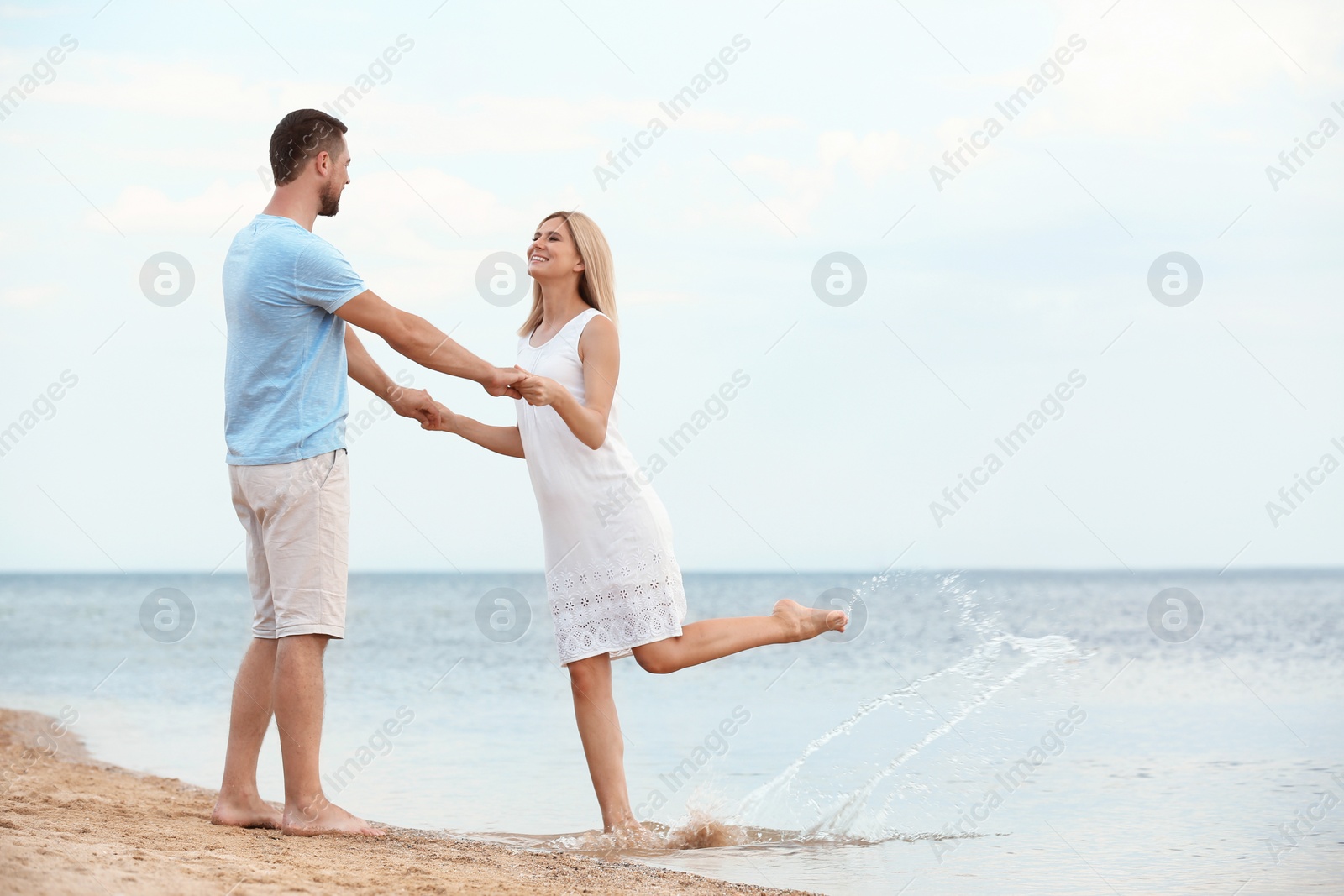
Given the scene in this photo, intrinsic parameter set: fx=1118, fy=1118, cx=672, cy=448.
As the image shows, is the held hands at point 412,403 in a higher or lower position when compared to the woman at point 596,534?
higher

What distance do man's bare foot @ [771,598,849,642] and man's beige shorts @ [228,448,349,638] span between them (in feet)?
5.15

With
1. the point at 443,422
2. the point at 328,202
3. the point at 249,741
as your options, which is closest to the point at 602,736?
the point at 249,741

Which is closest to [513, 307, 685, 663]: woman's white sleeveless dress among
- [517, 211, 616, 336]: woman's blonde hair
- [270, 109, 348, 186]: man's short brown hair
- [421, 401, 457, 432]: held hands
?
[517, 211, 616, 336]: woman's blonde hair

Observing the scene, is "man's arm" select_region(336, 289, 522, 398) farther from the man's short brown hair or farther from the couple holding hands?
the man's short brown hair

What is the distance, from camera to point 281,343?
337 cm

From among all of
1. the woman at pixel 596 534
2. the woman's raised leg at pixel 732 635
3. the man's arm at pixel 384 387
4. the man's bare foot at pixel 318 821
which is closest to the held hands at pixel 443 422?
the man's arm at pixel 384 387

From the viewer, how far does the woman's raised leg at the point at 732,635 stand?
3838mm

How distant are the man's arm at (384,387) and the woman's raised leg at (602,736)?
104 centimetres

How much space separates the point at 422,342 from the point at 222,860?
1552 millimetres

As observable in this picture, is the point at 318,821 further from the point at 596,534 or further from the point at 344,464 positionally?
the point at 596,534

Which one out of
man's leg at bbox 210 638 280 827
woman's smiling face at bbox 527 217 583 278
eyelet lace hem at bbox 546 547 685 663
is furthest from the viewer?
woman's smiling face at bbox 527 217 583 278

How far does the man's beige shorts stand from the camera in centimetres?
330

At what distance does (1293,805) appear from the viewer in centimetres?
473

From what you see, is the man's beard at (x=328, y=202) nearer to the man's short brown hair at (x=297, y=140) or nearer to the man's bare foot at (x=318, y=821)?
the man's short brown hair at (x=297, y=140)
